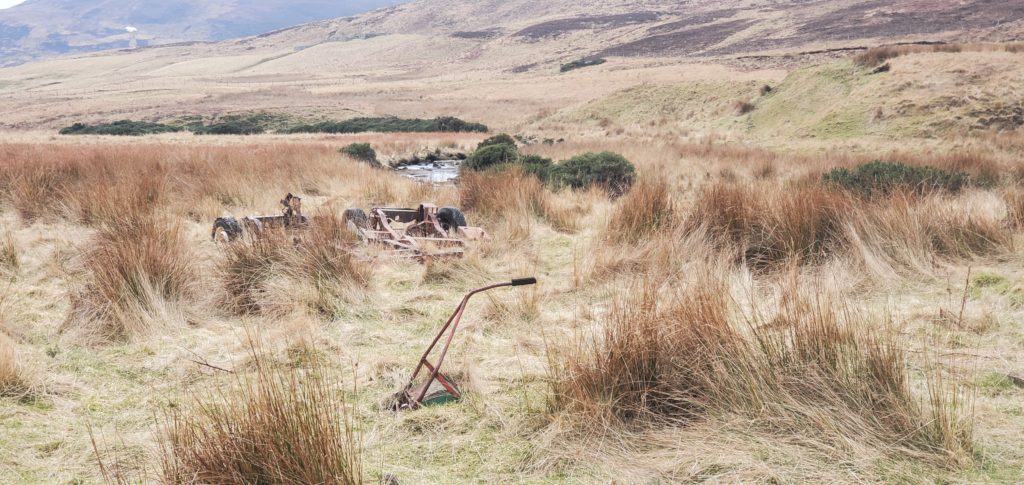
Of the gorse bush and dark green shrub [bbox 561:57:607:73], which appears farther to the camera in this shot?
dark green shrub [bbox 561:57:607:73]

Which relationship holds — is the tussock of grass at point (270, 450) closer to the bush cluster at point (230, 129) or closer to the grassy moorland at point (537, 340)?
the grassy moorland at point (537, 340)

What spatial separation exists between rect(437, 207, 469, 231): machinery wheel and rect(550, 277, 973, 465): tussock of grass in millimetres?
4467

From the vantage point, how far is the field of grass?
2.36m

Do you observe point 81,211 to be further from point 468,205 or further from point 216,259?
point 468,205

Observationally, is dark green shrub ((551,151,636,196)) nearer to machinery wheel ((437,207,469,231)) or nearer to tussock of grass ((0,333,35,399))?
machinery wheel ((437,207,469,231))

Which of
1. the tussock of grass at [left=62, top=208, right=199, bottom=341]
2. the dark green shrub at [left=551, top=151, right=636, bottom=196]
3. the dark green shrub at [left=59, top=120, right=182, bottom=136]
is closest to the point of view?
the tussock of grass at [left=62, top=208, right=199, bottom=341]

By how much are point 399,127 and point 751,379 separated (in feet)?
104

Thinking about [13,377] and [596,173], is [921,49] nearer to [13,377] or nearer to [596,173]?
[596,173]

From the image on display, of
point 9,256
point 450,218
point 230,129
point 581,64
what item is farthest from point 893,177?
point 581,64

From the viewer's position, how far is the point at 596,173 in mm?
11500

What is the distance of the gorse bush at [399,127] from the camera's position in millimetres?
31688

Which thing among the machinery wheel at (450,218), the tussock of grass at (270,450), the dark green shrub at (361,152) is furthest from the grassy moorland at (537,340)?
the dark green shrub at (361,152)

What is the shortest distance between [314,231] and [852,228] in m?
4.58

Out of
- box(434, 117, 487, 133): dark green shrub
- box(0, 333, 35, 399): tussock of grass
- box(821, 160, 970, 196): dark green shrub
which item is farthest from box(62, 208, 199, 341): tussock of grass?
box(434, 117, 487, 133): dark green shrub
